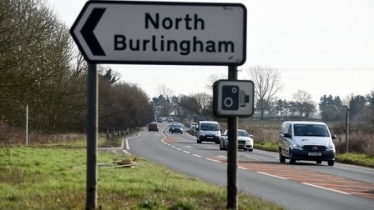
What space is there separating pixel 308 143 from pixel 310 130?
1202 mm

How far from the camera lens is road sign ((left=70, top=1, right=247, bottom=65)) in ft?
24.3

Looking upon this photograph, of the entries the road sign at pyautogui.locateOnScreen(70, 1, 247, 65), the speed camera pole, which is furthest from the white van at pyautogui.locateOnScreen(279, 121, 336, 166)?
the road sign at pyautogui.locateOnScreen(70, 1, 247, 65)

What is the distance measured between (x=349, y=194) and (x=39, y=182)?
24.3ft

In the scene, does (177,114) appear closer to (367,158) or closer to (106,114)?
(106,114)

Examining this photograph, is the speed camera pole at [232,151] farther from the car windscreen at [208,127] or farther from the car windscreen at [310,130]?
the car windscreen at [208,127]

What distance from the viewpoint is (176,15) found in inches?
293

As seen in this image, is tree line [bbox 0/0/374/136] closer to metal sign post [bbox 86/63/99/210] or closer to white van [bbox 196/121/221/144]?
metal sign post [bbox 86/63/99/210]

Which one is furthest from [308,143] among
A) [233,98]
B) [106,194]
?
[233,98]

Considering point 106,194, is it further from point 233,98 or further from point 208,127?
point 208,127

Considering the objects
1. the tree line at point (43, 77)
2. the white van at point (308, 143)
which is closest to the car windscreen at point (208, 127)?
the tree line at point (43, 77)

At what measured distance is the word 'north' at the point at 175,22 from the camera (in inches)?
293

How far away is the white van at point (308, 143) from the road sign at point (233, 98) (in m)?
21.0

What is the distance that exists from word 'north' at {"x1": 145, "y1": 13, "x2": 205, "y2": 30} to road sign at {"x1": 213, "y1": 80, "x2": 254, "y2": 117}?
0.70 meters

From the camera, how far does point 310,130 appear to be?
95.5 feet
